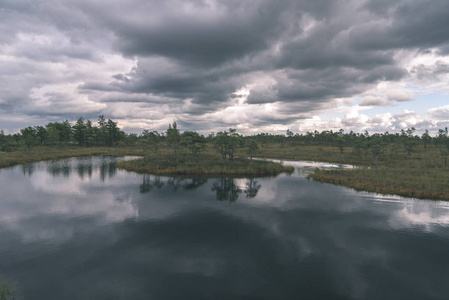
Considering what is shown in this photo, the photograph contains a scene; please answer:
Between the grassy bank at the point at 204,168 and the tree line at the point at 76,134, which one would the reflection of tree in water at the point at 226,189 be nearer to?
the grassy bank at the point at 204,168

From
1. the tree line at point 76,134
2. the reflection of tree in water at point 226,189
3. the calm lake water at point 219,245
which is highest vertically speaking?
the tree line at point 76,134

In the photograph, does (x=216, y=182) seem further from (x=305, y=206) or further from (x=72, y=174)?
(x=72, y=174)

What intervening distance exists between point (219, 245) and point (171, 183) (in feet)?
90.6

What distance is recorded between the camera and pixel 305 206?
32000 mm

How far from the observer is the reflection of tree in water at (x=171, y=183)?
41856 mm

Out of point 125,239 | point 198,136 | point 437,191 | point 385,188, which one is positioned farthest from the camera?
point 198,136

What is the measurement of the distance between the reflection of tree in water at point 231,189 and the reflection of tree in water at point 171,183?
4.15 m

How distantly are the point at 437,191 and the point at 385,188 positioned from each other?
7088mm

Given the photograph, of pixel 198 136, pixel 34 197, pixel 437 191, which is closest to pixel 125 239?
pixel 34 197

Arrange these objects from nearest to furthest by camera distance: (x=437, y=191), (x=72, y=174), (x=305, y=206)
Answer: (x=305, y=206)
(x=437, y=191)
(x=72, y=174)

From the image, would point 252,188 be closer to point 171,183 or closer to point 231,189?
point 231,189

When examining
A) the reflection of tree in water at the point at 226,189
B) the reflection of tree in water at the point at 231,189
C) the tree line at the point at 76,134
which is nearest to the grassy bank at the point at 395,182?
the reflection of tree in water at the point at 231,189

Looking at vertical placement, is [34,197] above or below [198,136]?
below

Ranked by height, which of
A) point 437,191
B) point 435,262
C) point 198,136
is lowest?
point 435,262
